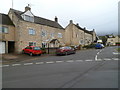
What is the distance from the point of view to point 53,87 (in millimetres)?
5664

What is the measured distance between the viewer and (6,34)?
2530 centimetres

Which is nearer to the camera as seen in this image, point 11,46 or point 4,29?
point 4,29

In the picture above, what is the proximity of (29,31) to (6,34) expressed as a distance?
196 inches

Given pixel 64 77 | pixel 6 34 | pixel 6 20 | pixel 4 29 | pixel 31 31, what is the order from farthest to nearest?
pixel 31 31
pixel 6 20
pixel 6 34
pixel 4 29
pixel 64 77

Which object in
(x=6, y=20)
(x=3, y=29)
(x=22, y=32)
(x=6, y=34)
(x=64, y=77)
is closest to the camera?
(x=64, y=77)

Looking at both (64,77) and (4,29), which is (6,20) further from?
(64,77)

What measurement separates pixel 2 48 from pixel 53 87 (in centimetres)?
2154

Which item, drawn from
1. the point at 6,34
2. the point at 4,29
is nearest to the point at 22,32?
the point at 6,34

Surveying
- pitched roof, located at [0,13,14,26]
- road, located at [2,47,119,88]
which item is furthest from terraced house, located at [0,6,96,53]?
road, located at [2,47,119,88]

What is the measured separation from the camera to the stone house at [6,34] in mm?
24462

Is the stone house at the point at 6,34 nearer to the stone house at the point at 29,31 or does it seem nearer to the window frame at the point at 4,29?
the window frame at the point at 4,29

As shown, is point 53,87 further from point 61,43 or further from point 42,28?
point 61,43

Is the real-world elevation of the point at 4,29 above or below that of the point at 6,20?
below

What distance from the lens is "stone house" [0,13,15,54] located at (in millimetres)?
24462
